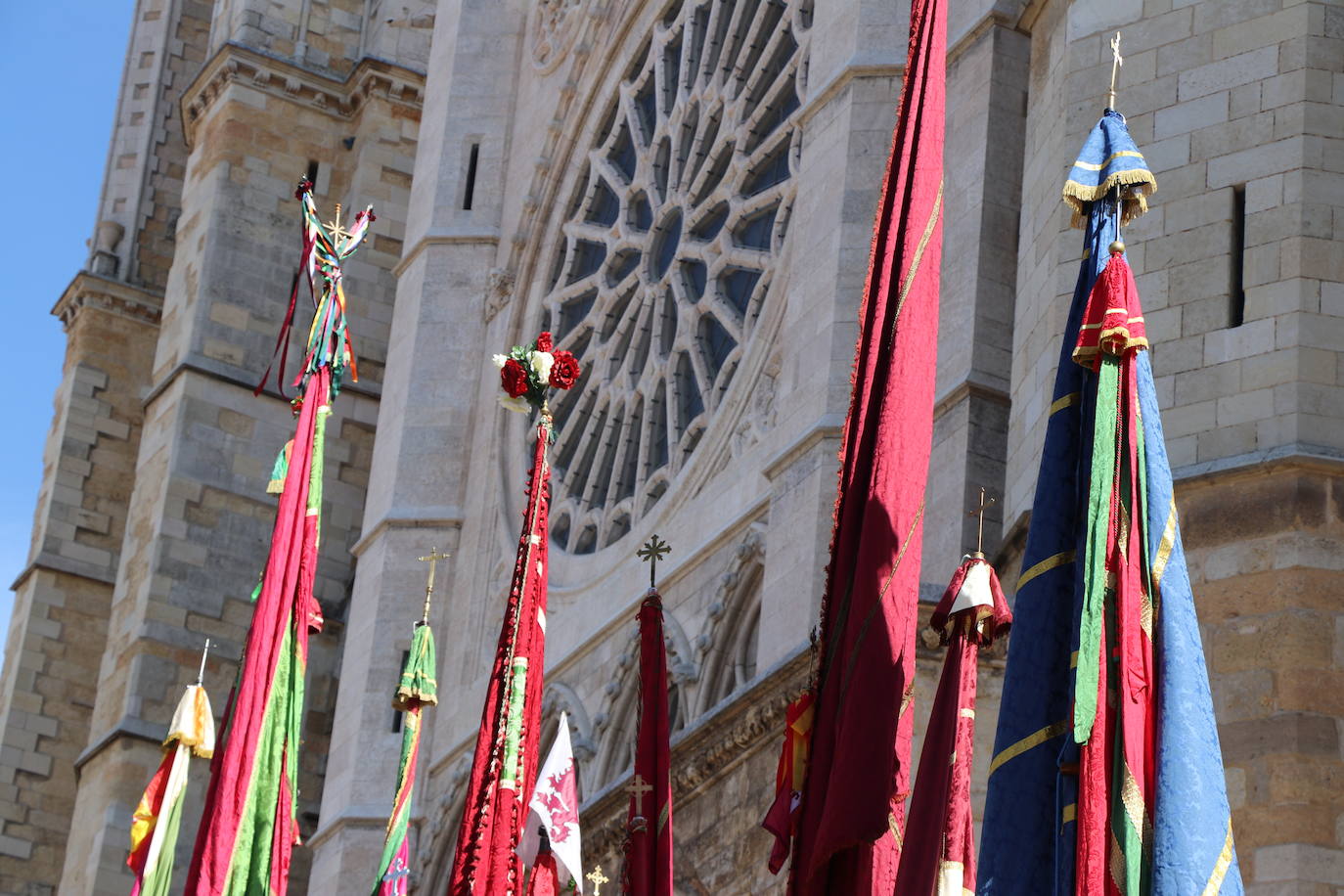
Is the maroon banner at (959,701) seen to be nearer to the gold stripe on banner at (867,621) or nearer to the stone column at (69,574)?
the gold stripe on banner at (867,621)

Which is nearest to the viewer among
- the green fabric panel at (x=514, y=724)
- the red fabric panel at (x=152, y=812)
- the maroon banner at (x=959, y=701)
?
the maroon banner at (x=959, y=701)

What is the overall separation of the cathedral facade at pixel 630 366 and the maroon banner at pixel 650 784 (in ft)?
3.95

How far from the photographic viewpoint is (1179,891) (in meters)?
7.02

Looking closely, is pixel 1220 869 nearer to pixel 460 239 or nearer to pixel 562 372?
pixel 562 372

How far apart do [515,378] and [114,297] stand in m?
17.2

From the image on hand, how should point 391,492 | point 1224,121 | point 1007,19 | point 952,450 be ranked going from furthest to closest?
point 391,492
point 1007,19
point 952,450
point 1224,121

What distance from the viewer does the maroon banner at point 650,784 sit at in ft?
36.2

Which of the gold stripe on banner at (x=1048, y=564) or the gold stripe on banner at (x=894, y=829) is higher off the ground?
the gold stripe on banner at (x=1048, y=564)

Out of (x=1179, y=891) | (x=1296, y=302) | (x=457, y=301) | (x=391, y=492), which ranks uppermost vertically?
(x=457, y=301)

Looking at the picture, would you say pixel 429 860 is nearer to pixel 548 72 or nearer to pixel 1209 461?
pixel 548 72

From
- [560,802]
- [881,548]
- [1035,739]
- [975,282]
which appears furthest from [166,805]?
[1035,739]

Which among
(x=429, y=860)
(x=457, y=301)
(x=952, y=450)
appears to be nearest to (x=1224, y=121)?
(x=952, y=450)

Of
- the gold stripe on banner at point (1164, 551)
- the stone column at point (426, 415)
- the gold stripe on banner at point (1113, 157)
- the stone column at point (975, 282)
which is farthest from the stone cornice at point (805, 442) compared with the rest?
the gold stripe on banner at point (1164, 551)

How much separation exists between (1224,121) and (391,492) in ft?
33.0
